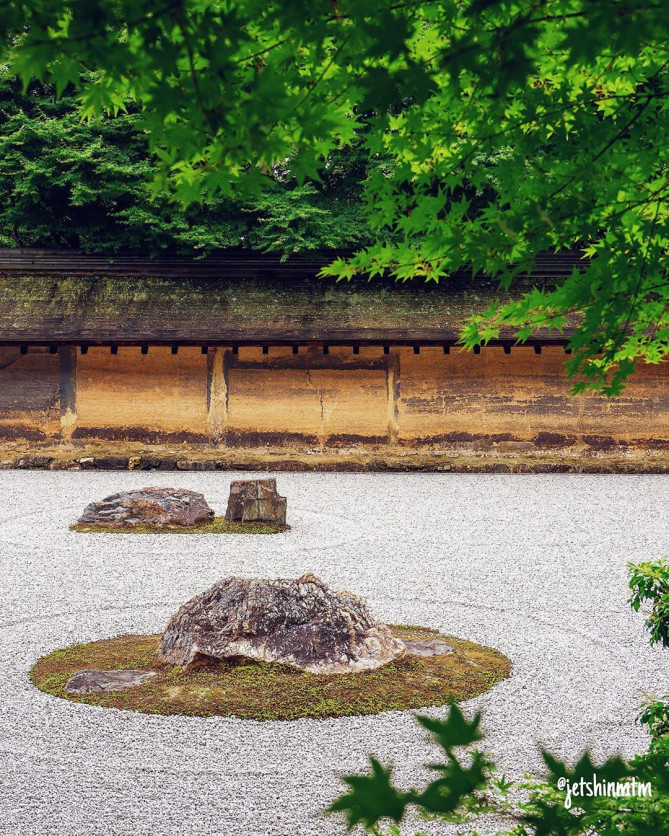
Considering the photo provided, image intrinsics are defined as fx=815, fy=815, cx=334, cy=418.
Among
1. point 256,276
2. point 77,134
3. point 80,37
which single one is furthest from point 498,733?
point 77,134

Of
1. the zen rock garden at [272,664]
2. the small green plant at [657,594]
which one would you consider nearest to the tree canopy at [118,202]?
the zen rock garden at [272,664]

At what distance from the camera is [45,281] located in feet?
69.7

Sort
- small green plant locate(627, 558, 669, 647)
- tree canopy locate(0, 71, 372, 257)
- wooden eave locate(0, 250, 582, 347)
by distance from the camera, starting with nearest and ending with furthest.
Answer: small green plant locate(627, 558, 669, 647) < wooden eave locate(0, 250, 582, 347) < tree canopy locate(0, 71, 372, 257)

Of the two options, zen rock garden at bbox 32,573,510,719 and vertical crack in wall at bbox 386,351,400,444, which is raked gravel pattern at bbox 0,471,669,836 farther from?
vertical crack in wall at bbox 386,351,400,444

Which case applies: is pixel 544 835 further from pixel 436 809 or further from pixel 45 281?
pixel 45 281

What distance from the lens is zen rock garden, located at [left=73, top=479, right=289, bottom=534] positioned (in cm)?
1139

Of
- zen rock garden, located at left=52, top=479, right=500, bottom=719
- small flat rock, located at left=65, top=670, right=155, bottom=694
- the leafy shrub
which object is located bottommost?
small flat rock, located at left=65, top=670, right=155, bottom=694

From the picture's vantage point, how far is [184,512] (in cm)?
1152

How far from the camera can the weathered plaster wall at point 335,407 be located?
19.4 metres

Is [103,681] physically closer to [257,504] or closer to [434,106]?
[434,106]

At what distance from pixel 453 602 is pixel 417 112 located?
6051 mm

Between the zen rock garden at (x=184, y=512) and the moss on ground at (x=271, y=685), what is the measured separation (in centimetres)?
545

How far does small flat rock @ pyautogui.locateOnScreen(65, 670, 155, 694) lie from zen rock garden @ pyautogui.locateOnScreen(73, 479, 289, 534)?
19.2 ft

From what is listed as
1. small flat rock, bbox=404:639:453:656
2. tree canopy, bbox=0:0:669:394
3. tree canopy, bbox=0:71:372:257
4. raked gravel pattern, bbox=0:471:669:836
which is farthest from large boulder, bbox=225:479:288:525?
tree canopy, bbox=0:71:372:257
